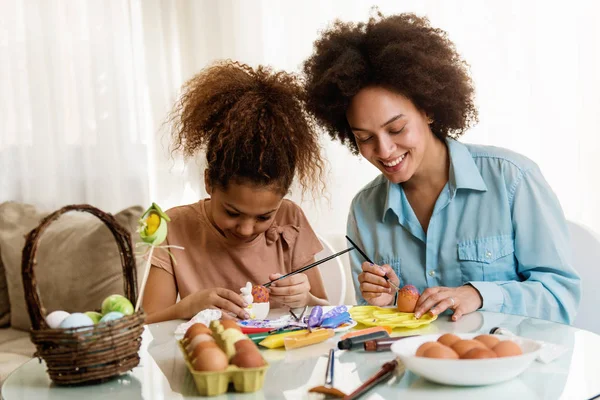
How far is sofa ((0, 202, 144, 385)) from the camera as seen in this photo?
2414mm

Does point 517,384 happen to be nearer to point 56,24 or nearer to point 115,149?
point 115,149

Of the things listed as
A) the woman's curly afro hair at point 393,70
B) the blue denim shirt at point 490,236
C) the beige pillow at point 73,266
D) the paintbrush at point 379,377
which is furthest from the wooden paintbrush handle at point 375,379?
the beige pillow at point 73,266

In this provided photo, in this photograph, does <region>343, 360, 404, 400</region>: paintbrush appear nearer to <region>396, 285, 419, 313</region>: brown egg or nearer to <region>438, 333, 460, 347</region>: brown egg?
<region>438, 333, 460, 347</region>: brown egg

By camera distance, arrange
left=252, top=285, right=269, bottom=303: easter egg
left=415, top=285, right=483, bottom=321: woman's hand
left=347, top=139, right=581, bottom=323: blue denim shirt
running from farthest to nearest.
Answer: left=347, top=139, right=581, bottom=323: blue denim shirt
left=252, top=285, right=269, bottom=303: easter egg
left=415, top=285, right=483, bottom=321: woman's hand

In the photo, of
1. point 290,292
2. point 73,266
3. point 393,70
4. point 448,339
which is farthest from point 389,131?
point 73,266

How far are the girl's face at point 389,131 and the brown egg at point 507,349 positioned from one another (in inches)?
Answer: 29.3

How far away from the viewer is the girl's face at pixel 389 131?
5.55 ft

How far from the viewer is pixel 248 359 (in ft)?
3.26

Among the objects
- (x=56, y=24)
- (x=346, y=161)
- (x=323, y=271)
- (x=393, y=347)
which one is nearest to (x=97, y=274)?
(x=323, y=271)

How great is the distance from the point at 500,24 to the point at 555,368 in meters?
1.71

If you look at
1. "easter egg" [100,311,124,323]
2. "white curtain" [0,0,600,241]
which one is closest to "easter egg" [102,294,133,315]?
"easter egg" [100,311,124,323]

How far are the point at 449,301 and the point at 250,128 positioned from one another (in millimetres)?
647

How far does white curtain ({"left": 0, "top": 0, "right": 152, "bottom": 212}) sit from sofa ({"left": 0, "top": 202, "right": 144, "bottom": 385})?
1.51 feet

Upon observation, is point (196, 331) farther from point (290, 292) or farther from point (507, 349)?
point (290, 292)
